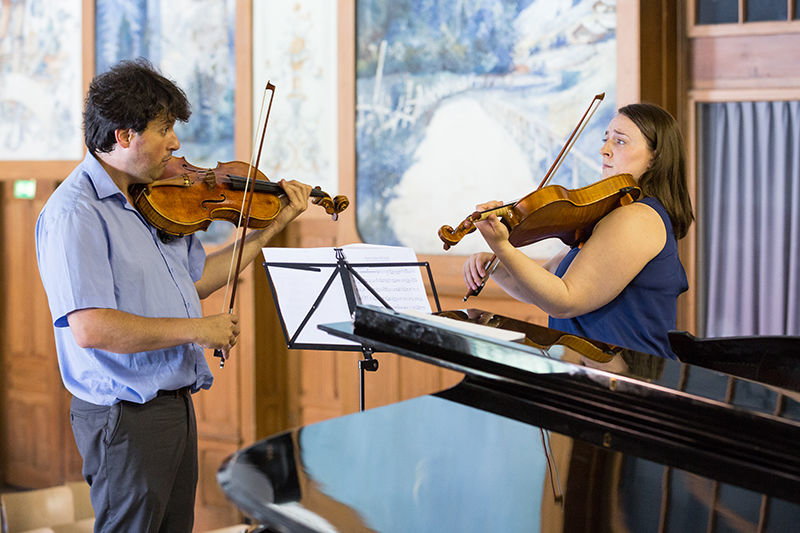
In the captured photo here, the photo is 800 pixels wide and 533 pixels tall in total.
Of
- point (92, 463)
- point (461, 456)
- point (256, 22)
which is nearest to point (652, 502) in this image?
point (461, 456)

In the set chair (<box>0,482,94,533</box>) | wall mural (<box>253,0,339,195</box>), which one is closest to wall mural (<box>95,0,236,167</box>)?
wall mural (<box>253,0,339,195</box>)

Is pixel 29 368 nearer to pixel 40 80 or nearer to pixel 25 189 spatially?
pixel 25 189

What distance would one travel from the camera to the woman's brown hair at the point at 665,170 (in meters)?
2.34

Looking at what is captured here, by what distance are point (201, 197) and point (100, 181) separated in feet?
1.30

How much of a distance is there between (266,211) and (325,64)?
2232 millimetres

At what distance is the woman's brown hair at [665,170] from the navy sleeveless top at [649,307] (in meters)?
0.06

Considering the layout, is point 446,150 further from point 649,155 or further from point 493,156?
point 649,155

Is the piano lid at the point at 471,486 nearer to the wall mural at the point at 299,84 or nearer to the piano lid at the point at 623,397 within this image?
the piano lid at the point at 623,397

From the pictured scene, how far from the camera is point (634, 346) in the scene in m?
2.27

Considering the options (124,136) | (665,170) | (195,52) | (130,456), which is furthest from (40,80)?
(665,170)

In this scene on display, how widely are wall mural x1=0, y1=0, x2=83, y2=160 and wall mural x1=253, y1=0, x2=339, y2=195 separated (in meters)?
1.44

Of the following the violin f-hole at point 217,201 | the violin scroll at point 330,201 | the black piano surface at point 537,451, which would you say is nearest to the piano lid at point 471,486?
the black piano surface at point 537,451

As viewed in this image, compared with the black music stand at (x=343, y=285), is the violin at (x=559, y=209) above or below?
above

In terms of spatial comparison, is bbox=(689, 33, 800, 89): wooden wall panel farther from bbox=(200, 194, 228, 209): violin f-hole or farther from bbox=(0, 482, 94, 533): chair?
bbox=(0, 482, 94, 533): chair
